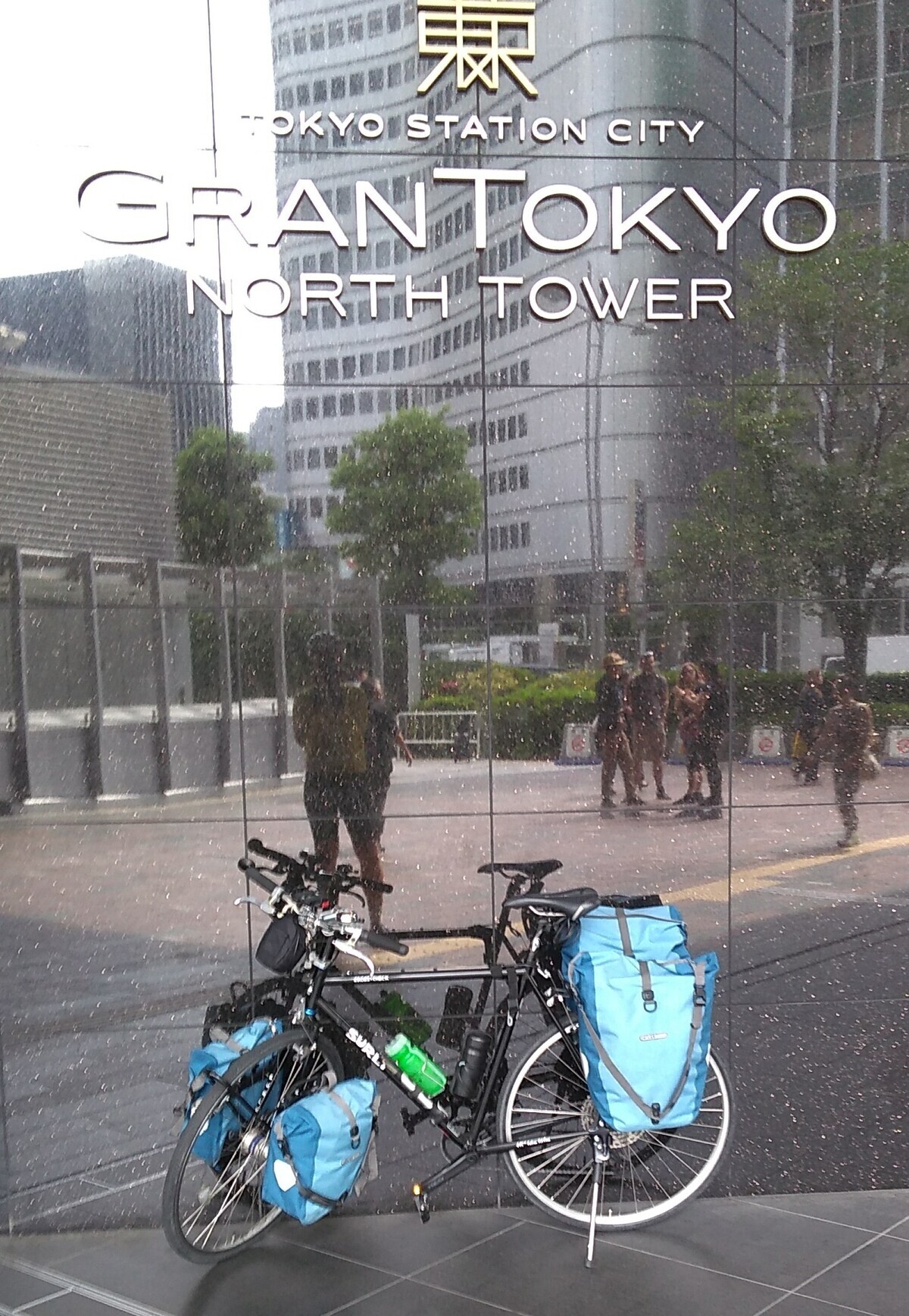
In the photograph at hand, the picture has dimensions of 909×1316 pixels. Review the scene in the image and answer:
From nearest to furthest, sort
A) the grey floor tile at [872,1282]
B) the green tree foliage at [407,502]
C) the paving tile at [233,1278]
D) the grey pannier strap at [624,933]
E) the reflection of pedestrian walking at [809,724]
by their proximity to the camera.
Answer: the grey floor tile at [872,1282] < the paving tile at [233,1278] < the grey pannier strap at [624,933] < the green tree foliage at [407,502] < the reflection of pedestrian walking at [809,724]

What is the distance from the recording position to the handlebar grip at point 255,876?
4230 mm

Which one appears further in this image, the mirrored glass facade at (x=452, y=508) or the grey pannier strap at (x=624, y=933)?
the mirrored glass facade at (x=452, y=508)

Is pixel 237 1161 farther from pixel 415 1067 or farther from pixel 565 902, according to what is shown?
pixel 565 902

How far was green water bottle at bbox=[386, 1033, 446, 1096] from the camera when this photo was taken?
4.26 meters

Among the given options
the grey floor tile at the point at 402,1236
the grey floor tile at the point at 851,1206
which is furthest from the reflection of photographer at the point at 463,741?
the grey floor tile at the point at 851,1206

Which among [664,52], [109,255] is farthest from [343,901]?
[664,52]

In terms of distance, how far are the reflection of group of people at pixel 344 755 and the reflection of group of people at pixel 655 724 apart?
71cm

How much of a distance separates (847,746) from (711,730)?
0.49m

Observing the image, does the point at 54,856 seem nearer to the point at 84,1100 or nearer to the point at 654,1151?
the point at 84,1100

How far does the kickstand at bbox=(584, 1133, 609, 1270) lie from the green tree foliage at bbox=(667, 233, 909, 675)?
183cm

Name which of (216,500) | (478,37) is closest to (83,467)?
(216,500)

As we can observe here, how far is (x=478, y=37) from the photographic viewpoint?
15.1 ft

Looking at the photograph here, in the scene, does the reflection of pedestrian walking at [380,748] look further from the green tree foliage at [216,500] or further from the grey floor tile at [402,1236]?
the grey floor tile at [402,1236]

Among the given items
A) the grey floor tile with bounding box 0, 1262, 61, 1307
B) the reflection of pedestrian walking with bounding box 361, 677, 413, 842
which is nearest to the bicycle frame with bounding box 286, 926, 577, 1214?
the reflection of pedestrian walking with bounding box 361, 677, 413, 842
